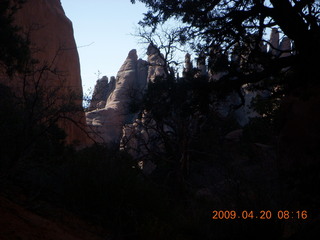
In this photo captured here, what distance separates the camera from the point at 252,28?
8641mm

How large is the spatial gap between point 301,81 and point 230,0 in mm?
2625

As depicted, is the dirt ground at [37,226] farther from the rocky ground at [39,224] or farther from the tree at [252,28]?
the tree at [252,28]

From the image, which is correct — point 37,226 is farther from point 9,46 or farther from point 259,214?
point 9,46

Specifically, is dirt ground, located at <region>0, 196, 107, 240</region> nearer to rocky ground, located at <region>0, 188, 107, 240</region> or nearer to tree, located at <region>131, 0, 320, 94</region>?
rocky ground, located at <region>0, 188, 107, 240</region>

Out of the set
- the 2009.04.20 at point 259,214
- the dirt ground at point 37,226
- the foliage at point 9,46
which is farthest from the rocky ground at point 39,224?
the foliage at point 9,46

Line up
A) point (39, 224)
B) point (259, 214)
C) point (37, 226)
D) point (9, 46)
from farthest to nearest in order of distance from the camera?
point (9, 46), point (259, 214), point (39, 224), point (37, 226)

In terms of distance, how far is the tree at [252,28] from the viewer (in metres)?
7.18

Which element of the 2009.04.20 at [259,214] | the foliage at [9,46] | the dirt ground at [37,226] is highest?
the foliage at [9,46]

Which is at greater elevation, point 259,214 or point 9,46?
point 9,46

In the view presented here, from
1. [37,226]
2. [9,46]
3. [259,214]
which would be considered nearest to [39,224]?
[37,226]

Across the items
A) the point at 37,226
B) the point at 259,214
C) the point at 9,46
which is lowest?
the point at 37,226

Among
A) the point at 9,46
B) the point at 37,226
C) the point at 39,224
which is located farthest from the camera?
the point at 9,46

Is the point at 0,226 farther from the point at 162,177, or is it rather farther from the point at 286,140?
the point at 162,177

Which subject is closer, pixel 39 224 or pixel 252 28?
pixel 39 224
